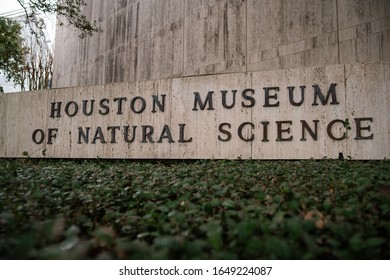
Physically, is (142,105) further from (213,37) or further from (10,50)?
(10,50)

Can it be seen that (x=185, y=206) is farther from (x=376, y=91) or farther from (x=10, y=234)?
(x=376, y=91)

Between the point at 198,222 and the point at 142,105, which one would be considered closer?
the point at 198,222

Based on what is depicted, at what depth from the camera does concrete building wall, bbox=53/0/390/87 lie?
6.29 m

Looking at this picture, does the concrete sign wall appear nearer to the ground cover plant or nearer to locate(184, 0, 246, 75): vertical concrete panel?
locate(184, 0, 246, 75): vertical concrete panel

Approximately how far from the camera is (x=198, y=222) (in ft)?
6.05

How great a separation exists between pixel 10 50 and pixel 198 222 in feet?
46.6

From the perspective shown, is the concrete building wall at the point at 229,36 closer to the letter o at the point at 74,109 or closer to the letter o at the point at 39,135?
the letter o at the point at 74,109

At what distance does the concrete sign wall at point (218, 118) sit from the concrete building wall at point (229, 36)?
3.69ft

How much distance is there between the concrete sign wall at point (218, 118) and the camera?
5.61 metres

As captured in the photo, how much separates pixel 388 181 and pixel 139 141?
5.04 m

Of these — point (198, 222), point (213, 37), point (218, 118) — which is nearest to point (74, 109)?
point (218, 118)

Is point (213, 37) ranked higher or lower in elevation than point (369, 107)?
higher
